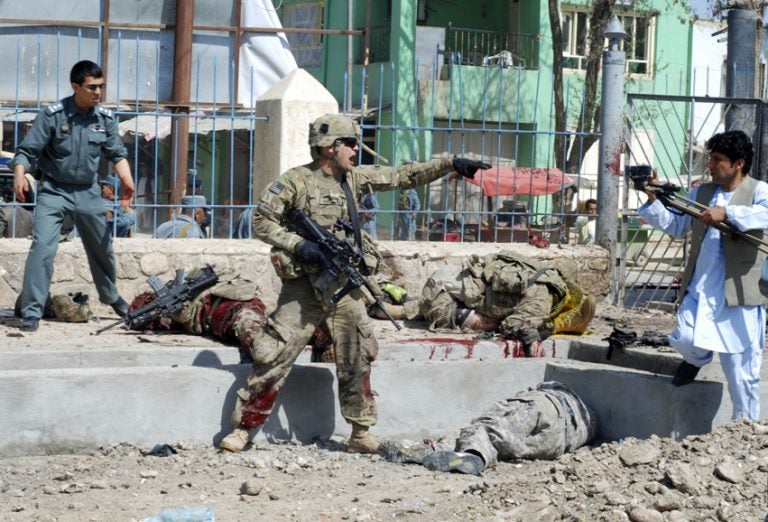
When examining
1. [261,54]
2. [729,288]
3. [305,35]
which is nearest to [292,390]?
[729,288]

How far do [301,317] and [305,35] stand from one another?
61.1 feet

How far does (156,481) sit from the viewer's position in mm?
6012

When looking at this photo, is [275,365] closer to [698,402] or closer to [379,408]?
[379,408]

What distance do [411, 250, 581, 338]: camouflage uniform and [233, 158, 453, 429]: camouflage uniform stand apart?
1.98 meters

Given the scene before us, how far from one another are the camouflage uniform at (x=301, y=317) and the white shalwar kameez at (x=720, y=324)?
4.59 feet

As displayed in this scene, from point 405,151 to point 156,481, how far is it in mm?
5803

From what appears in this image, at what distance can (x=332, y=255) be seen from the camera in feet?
21.0

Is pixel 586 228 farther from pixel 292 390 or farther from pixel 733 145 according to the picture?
pixel 292 390

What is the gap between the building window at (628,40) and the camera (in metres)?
27.0

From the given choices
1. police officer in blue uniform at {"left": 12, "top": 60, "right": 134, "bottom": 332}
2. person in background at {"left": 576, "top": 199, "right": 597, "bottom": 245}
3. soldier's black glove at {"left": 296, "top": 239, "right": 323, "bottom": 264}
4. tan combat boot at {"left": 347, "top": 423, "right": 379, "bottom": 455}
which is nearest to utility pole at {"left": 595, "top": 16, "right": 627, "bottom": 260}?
person in background at {"left": 576, "top": 199, "right": 597, "bottom": 245}

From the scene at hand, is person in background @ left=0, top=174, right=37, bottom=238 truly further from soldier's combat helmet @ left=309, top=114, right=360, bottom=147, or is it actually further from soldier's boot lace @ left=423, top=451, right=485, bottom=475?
soldier's boot lace @ left=423, top=451, right=485, bottom=475

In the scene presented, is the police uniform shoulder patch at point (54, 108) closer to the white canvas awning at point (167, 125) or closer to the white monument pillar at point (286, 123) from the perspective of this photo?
the white canvas awning at point (167, 125)

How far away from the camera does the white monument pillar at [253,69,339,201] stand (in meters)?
9.75

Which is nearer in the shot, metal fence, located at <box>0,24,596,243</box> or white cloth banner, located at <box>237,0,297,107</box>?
metal fence, located at <box>0,24,596,243</box>
